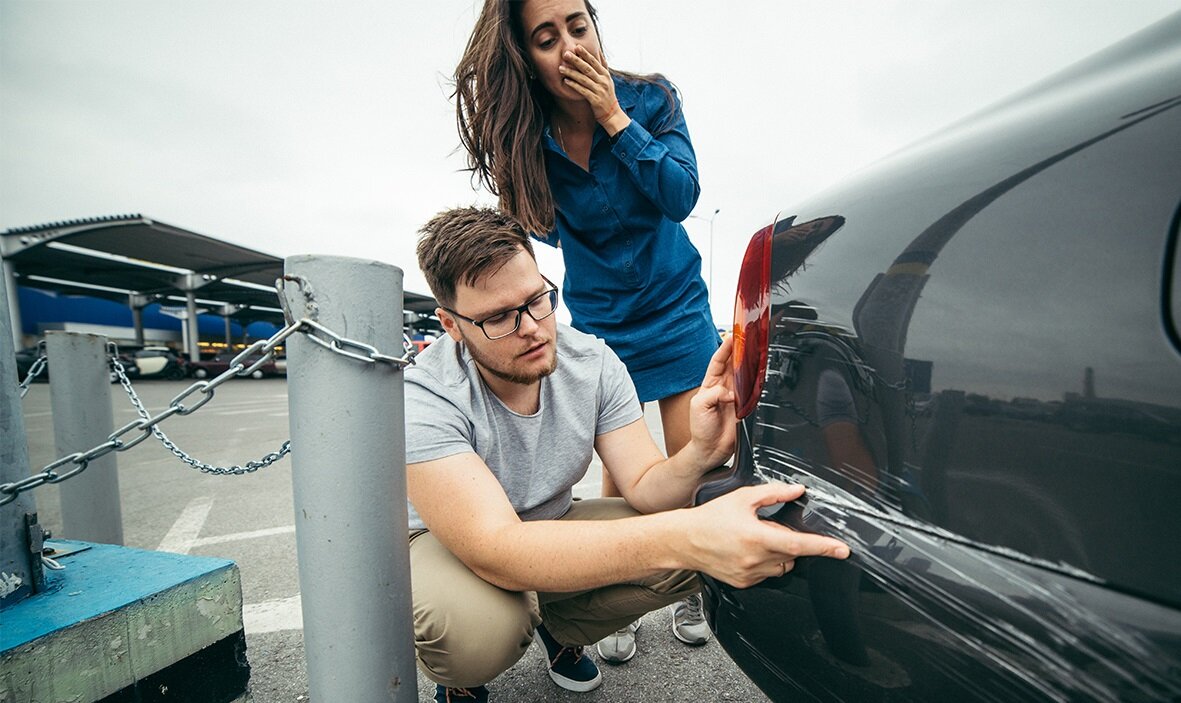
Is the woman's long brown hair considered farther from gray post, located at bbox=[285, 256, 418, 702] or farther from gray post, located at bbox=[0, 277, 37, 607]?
gray post, located at bbox=[0, 277, 37, 607]

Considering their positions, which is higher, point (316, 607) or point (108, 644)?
point (316, 607)

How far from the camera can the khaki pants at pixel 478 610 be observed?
1282 mm

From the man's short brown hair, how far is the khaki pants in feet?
2.23

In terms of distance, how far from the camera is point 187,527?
306cm

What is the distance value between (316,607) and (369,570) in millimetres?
104

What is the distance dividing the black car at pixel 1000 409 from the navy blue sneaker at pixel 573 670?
0.91 meters

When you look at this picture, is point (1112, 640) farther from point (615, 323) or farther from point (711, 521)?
point (615, 323)

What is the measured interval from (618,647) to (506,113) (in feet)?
5.61

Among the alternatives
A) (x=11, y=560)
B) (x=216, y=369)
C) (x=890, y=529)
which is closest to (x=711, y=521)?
(x=890, y=529)

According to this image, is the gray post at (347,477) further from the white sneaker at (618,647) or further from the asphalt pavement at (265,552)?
the white sneaker at (618,647)

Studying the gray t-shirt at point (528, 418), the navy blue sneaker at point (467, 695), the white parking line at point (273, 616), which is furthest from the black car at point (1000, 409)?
the white parking line at point (273, 616)

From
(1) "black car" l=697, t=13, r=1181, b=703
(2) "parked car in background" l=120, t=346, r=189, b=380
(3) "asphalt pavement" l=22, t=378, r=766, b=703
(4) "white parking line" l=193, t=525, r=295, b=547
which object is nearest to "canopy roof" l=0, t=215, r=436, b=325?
(2) "parked car in background" l=120, t=346, r=189, b=380

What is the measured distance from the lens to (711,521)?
3.02 feet

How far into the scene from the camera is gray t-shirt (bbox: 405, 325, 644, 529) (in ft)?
4.38
